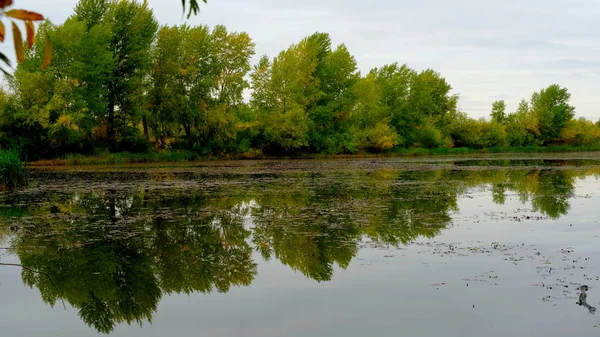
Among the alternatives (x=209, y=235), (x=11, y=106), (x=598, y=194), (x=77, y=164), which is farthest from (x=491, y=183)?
(x=11, y=106)

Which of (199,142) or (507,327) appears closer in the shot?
(507,327)

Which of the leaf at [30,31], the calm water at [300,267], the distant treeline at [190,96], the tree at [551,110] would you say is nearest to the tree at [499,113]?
the tree at [551,110]

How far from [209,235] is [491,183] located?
52.5 feet

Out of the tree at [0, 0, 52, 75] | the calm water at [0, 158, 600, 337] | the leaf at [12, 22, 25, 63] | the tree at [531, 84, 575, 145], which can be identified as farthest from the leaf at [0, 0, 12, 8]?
the tree at [531, 84, 575, 145]

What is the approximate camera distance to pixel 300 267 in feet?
29.3

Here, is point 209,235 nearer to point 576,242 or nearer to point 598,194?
point 576,242

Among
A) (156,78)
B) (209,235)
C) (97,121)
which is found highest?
(156,78)

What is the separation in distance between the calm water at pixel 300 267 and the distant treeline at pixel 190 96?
832 inches

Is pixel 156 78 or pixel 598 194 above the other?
pixel 156 78

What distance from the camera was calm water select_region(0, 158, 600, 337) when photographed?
20.5ft

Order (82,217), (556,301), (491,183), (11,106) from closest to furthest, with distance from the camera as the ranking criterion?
(556,301) → (82,217) → (491,183) → (11,106)

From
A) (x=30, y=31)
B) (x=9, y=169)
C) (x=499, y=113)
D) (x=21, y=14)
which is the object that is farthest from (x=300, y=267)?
(x=499, y=113)

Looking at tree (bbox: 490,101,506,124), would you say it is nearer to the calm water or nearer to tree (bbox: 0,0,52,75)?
the calm water

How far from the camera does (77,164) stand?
4028 cm
